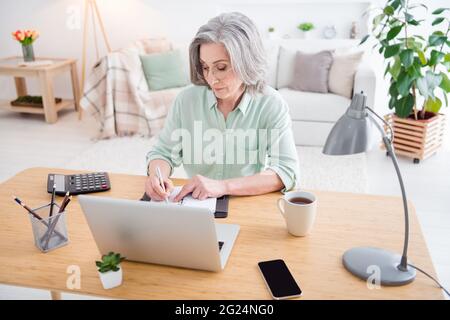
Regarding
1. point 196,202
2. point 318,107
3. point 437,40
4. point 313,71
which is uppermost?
point 437,40

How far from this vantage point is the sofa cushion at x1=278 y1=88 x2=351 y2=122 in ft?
11.3

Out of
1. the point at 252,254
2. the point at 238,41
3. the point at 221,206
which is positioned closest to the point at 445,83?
the point at 238,41

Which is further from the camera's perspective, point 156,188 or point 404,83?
point 404,83

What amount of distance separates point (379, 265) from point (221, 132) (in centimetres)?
73

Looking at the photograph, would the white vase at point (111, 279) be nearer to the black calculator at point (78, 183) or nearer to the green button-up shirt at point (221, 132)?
the black calculator at point (78, 183)

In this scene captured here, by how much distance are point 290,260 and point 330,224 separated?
200 mm

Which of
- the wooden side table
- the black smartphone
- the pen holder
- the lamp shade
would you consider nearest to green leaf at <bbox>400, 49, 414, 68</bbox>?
the lamp shade

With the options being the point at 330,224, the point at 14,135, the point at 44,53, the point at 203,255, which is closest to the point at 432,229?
the point at 330,224

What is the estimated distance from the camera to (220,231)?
1.10m

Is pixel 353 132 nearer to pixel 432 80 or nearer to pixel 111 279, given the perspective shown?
pixel 111 279

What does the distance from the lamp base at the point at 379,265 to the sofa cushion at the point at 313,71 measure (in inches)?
108

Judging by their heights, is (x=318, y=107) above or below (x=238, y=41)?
below

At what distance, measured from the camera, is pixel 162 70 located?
397 cm

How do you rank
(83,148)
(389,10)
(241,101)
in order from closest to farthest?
(241,101) → (389,10) → (83,148)
